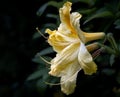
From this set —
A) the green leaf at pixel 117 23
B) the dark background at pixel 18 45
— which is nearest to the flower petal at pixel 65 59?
the green leaf at pixel 117 23

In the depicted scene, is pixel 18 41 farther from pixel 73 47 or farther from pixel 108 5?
pixel 73 47

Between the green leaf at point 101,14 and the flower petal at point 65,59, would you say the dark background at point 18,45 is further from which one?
the flower petal at point 65,59

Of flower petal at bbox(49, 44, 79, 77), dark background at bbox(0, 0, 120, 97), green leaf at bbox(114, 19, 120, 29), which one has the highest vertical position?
flower petal at bbox(49, 44, 79, 77)

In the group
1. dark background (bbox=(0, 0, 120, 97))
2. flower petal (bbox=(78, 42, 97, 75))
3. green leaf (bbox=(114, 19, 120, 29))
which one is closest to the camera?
flower petal (bbox=(78, 42, 97, 75))

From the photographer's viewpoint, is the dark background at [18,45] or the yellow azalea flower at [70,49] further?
the dark background at [18,45]

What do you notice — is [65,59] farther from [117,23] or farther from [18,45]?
[18,45]

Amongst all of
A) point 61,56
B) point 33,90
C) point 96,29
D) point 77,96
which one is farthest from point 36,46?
point 61,56

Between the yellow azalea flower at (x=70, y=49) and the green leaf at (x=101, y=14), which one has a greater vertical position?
the yellow azalea flower at (x=70, y=49)

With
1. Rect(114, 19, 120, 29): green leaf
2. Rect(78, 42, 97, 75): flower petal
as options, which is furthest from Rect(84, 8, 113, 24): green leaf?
Rect(78, 42, 97, 75): flower petal

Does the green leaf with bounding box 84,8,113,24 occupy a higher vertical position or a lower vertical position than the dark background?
higher

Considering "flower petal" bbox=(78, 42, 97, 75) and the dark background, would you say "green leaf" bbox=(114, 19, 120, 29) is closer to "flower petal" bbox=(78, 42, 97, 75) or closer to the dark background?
"flower petal" bbox=(78, 42, 97, 75)
